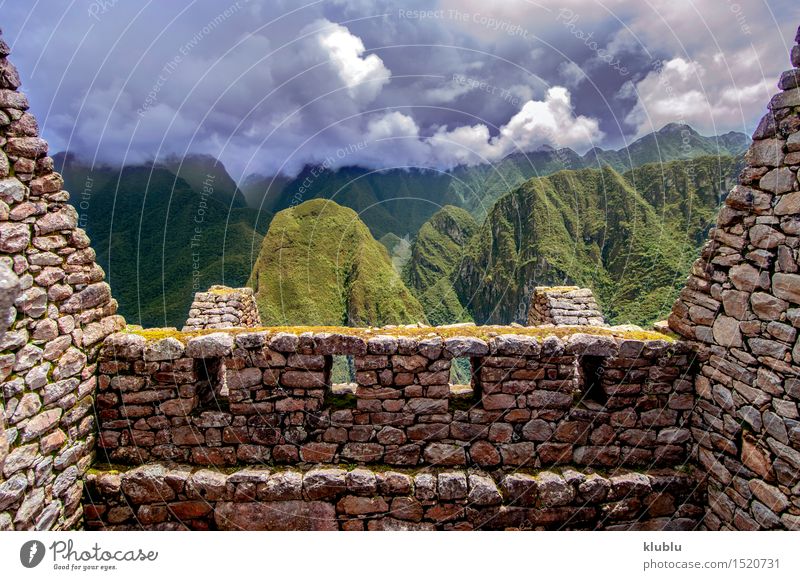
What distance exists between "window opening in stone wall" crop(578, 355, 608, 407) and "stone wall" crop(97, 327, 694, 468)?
0.05 m

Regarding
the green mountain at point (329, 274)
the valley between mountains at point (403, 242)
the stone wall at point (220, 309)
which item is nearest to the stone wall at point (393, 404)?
the stone wall at point (220, 309)

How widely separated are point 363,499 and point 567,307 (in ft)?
24.4

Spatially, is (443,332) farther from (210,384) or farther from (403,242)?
(403,242)

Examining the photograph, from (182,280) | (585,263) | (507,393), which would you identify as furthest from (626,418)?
(585,263)

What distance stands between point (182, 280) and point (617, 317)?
57728 mm

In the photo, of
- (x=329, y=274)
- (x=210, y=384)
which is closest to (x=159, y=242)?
(x=329, y=274)

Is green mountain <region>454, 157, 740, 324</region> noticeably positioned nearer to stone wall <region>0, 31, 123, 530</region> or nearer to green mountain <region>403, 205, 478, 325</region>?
green mountain <region>403, 205, 478, 325</region>

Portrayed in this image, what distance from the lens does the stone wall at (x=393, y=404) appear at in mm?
6496

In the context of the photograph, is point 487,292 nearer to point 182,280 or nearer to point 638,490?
point 182,280

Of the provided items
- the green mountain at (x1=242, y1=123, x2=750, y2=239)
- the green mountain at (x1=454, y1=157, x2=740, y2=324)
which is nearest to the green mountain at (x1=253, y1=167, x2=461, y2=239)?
the green mountain at (x1=242, y1=123, x2=750, y2=239)

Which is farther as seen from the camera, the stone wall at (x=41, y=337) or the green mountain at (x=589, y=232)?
the green mountain at (x=589, y=232)

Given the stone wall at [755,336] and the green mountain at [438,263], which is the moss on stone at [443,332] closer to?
the stone wall at [755,336]

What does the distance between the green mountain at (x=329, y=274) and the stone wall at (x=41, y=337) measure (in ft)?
152

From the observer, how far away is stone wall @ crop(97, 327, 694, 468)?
6.50 meters
